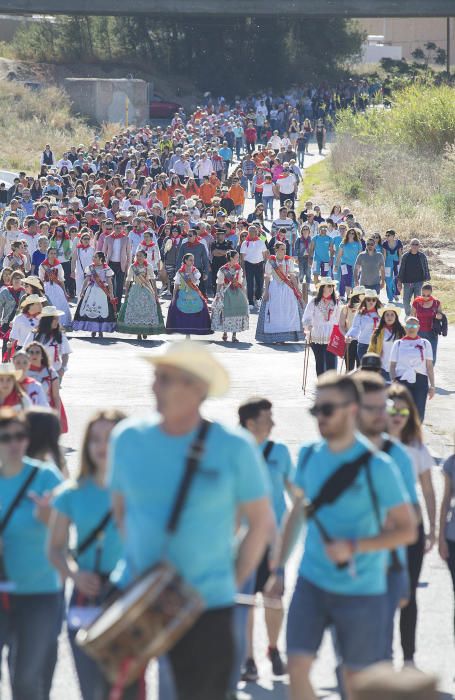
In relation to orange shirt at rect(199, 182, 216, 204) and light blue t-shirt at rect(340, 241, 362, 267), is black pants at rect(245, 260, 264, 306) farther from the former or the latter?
orange shirt at rect(199, 182, 216, 204)

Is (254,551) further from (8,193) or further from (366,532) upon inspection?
(8,193)

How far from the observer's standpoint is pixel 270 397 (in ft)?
55.4

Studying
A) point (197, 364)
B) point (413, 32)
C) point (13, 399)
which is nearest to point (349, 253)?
point (13, 399)

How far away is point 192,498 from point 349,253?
65.2 ft

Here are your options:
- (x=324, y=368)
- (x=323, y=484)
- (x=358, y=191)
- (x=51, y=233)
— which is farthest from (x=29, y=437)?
(x=358, y=191)

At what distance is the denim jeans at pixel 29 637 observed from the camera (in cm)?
611

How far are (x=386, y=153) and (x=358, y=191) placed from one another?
9.09 feet

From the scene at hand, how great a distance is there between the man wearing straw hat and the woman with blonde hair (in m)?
0.98

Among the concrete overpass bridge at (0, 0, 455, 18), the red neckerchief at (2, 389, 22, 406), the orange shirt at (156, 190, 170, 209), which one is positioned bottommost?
the red neckerchief at (2, 389, 22, 406)

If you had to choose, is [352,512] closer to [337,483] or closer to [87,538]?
[337,483]

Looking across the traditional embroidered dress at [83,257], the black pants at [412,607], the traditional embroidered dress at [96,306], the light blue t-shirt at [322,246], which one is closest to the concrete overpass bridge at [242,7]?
the light blue t-shirt at [322,246]

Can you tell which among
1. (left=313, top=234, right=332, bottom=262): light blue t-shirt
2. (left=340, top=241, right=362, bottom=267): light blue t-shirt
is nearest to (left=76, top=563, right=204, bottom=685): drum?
(left=340, top=241, right=362, bottom=267): light blue t-shirt

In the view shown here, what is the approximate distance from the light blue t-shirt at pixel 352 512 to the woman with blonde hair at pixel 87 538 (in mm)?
863

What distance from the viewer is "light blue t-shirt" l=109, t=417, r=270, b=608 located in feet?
15.9
